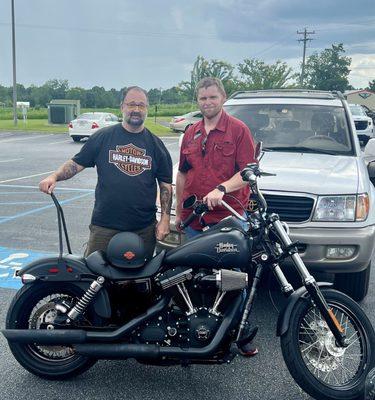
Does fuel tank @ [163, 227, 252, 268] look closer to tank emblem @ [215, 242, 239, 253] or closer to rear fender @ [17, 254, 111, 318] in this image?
tank emblem @ [215, 242, 239, 253]

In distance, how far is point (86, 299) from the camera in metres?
3.31

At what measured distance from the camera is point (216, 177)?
3795 mm

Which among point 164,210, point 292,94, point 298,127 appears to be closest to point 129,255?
point 164,210

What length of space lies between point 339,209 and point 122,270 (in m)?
2.01

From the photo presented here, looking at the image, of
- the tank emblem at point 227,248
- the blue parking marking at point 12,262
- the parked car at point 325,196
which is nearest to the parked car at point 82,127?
the blue parking marking at point 12,262

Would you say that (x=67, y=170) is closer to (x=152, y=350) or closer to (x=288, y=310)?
(x=152, y=350)

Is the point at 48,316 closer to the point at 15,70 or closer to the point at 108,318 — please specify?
the point at 108,318

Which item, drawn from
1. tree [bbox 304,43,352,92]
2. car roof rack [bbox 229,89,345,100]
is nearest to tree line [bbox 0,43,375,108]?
tree [bbox 304,43,352,92]

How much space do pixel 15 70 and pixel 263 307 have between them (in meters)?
32.2

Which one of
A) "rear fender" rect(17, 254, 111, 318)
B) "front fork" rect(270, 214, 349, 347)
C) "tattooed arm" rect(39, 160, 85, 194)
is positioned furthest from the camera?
"tattooed arm" rect(39, 160, 85, 194)

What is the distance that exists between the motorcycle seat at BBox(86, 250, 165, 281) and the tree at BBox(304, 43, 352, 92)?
8813 cm

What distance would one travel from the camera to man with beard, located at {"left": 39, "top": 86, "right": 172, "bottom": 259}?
12.0 feet

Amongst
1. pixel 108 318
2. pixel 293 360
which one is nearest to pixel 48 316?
pixel 108 318

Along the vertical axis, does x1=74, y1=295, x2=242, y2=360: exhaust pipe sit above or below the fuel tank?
below
